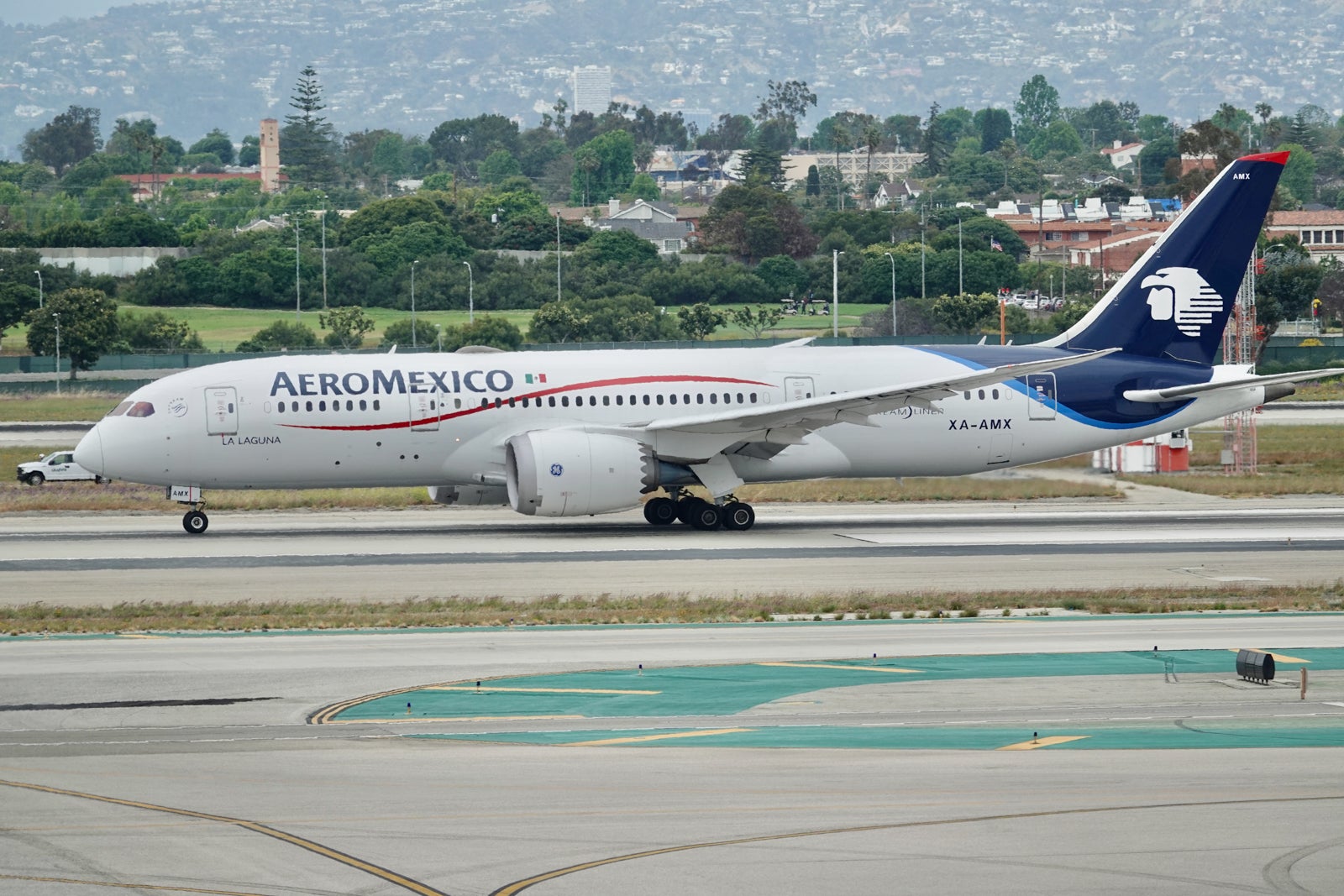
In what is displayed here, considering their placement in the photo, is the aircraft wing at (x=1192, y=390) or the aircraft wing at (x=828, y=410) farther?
the aircraft wing at (x=1192, y=390)

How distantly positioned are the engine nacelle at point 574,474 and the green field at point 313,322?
7306 cm

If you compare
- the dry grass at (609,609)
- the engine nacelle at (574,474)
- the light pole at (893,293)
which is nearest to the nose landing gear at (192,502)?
the engine nacelle at (574,474)

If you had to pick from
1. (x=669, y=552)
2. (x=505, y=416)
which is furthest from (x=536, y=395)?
(x=669, y=552)

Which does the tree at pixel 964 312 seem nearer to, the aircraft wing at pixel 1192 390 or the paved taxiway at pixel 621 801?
the aircraft wing at pixel 1192 390

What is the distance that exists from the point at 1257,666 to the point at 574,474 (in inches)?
733

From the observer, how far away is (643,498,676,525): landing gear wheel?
129 feet

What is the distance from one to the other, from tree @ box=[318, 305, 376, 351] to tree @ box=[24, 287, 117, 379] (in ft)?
44.6

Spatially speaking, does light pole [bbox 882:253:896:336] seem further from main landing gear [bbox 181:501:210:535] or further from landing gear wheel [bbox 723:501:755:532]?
main landing gear [bbox 181:501:210:535]

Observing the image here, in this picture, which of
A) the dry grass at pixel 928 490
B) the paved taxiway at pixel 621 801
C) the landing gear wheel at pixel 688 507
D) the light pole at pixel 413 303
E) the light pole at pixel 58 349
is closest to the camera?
the paved taxiway at pixel 621 801

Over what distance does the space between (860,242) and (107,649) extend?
14228 centimetres

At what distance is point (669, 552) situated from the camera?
34500 mm

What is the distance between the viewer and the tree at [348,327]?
10950 centimetres

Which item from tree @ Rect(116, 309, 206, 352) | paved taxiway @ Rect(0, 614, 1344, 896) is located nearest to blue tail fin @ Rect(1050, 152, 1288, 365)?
paved taxiway @ Rect(0, 614, 1344, 896)

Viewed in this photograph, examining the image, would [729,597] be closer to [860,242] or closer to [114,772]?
[114,772]
